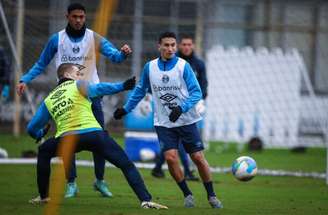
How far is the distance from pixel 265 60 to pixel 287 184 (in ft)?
31.0

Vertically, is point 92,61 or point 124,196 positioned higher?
point 92,61

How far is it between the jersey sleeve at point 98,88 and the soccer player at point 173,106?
1051 millimetres

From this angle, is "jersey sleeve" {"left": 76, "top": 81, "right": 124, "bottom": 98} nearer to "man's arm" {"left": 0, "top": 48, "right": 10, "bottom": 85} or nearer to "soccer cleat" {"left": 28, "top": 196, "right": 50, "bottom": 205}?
"soccer cleat" {"left": 28, "top": 196, "right": 50, "bottom": 205}

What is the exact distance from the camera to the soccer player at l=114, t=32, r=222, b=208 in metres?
11.5

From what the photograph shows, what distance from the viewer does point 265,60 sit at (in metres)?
24.8

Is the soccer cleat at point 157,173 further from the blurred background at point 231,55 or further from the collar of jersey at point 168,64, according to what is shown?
the blurred background at point 231,55

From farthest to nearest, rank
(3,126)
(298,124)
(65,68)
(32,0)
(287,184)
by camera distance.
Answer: (298,124), (3,126), (32,0), (287,184), (65,68)

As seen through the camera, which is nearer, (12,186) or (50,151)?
(50,151)

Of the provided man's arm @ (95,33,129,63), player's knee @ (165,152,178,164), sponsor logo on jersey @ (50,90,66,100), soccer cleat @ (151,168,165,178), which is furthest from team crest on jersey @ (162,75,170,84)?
soccer cleat @ (151,168,165,178)

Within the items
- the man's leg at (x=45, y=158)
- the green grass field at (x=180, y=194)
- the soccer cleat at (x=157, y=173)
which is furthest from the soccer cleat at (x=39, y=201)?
the soccer cleat at (x=157, y=173)

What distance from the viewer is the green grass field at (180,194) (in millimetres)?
10930

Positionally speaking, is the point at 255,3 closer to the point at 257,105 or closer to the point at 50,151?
the point at 257,105

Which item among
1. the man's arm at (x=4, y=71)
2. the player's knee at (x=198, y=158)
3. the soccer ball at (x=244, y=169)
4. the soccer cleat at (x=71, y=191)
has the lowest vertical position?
the soccer cleat at (x=71, y=191)

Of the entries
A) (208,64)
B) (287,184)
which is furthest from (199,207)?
(208,64)
